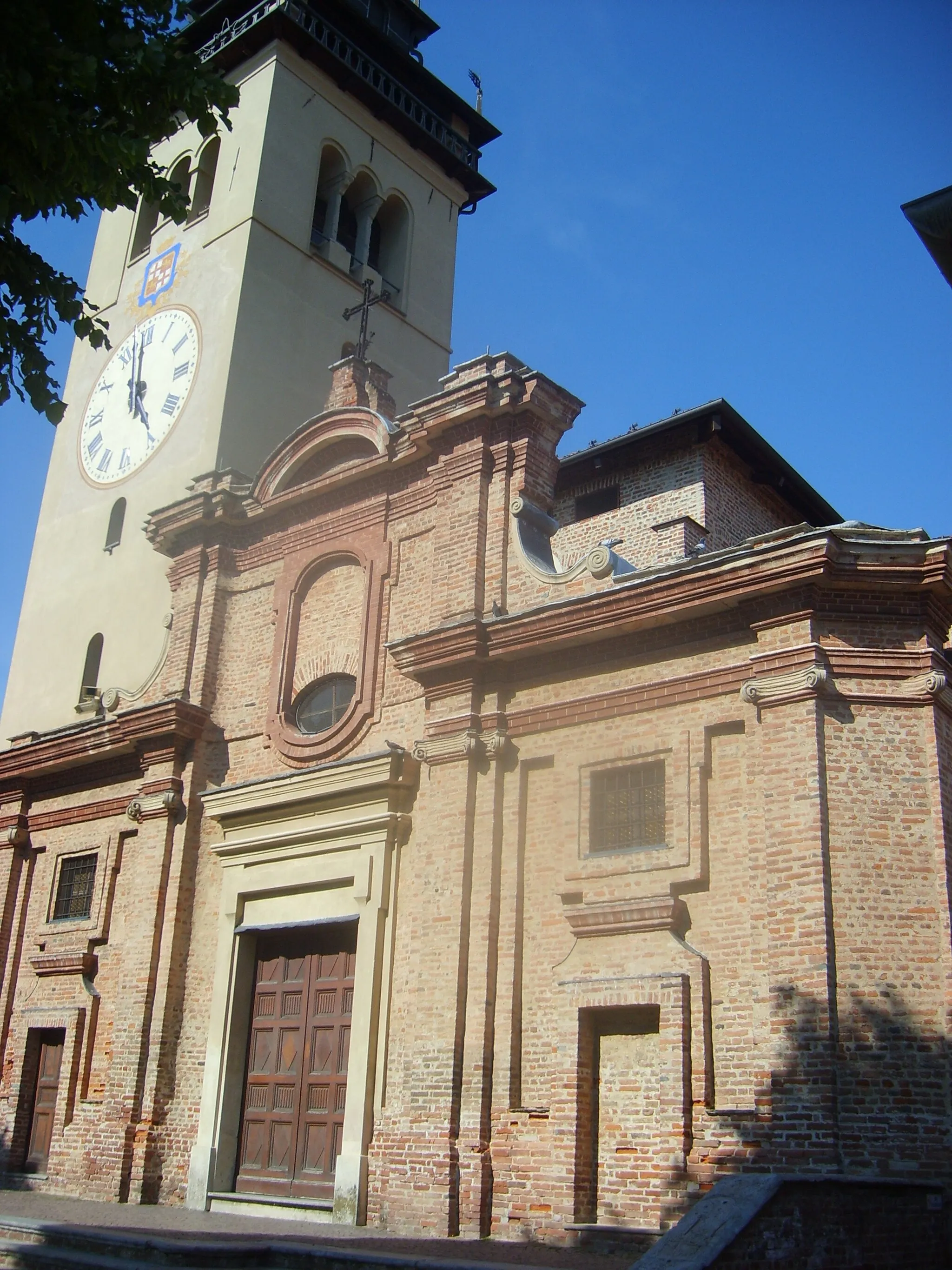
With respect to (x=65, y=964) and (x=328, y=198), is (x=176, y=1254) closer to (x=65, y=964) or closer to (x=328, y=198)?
(x=65, y=964)

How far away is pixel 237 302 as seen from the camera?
2066cm

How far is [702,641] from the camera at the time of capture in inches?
494

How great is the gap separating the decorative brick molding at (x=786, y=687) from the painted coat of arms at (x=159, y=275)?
47.7 ft

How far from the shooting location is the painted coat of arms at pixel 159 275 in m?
22.5

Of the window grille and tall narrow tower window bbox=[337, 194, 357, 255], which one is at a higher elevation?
tall narrow tower window bbox=[337, 194, 357, 255]

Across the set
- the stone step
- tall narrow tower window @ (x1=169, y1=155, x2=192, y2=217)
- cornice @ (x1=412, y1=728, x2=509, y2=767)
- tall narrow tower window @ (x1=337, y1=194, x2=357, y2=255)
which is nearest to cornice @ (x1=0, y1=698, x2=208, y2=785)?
cornice @ (x1=412, y1=728, x2=509, y2=767)

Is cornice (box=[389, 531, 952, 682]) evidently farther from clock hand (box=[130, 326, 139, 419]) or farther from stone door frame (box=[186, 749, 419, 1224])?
clock hand (box=[130, 326, 139, 419])

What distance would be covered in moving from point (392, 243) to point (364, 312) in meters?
4.51

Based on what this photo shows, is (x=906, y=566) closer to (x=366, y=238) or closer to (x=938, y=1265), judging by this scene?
(x=938, y=1265)

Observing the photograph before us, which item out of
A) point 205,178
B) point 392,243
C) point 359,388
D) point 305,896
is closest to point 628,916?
point 305,896

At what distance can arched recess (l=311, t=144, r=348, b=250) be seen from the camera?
2289cm

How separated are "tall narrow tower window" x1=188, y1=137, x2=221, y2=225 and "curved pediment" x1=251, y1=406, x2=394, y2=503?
7.71 m

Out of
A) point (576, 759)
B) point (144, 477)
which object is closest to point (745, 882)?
point (576, 759)

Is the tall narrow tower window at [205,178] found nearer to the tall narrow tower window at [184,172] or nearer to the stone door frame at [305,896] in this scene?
the tall narrow tower window at [184,172]
